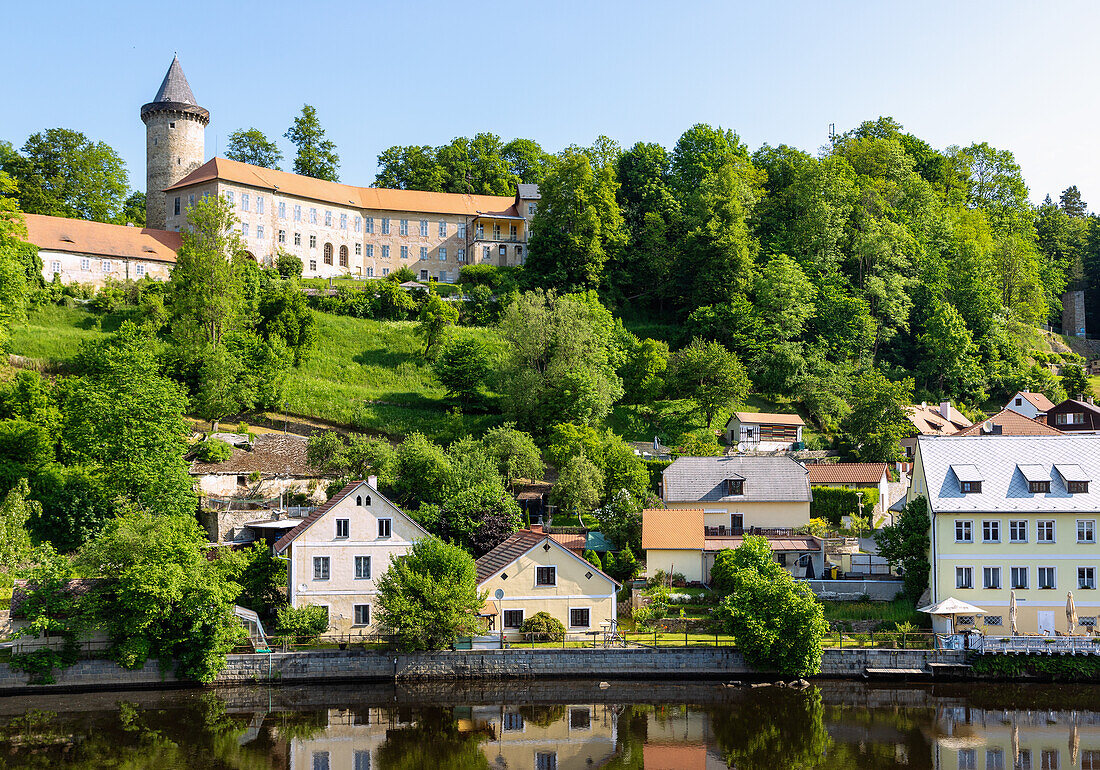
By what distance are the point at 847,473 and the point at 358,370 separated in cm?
3277

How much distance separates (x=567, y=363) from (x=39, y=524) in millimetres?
28712

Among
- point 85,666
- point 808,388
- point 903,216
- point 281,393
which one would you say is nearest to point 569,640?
point 85,666

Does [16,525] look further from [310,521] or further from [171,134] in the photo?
[171,134]

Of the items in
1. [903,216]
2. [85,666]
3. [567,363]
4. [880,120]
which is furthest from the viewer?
[880,120]

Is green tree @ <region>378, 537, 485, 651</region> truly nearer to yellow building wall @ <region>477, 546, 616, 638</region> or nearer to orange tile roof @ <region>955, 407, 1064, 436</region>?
yellow building wall @ <region>477, 546, 616, 638</region>

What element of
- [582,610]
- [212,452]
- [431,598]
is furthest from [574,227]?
[431,598]

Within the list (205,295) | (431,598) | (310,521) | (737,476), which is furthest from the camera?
(205,295)

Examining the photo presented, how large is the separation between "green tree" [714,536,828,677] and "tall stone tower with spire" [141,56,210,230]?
7037cm

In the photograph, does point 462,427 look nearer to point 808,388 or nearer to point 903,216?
point 808,388

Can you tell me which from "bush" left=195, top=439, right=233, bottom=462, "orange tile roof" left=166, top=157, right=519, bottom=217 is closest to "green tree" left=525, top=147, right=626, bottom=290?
"orange tile roof" left=166, top=157, right=519, bottom=217

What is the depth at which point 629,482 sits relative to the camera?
168 feet

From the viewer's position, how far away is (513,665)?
36906mm

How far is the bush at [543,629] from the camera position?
38281mm

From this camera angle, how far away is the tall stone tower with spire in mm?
89500
